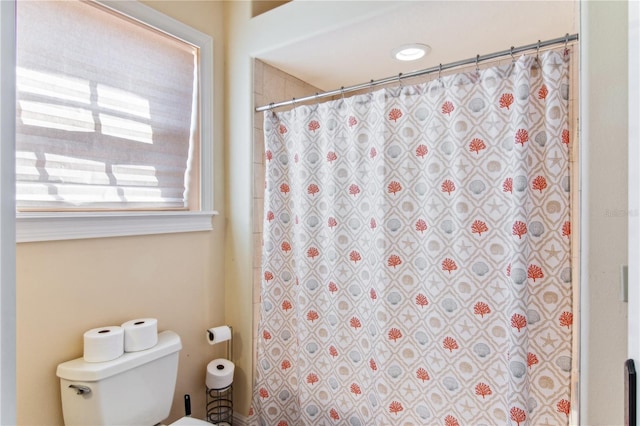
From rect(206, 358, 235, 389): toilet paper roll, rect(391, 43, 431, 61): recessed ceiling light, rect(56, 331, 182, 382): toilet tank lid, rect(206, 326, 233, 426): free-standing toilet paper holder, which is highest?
rect(391, 43, 431, 61): recessed ceiling light

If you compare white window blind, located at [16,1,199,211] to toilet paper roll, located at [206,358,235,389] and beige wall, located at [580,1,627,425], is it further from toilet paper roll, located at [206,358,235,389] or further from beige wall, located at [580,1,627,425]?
beige wall, located at [580,1,627,425]

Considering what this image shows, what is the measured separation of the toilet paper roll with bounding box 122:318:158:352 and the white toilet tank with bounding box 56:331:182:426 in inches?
0.9

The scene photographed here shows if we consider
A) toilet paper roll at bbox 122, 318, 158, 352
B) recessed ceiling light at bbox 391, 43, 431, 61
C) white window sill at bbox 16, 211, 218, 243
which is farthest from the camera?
recessed ceiling light at bbox 391, 43, 431, 61

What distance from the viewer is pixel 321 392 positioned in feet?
5.45

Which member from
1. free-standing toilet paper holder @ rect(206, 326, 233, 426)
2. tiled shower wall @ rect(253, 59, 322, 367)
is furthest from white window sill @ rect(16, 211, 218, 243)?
free-standing toilet paper holder @ rect(206, 326, 233, 426)

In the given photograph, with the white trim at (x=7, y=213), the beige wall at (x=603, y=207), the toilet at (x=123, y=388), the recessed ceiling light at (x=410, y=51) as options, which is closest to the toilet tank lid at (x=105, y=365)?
the toilet at (x=123, y=388)

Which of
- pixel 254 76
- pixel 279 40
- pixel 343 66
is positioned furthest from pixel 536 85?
pixel 254 76

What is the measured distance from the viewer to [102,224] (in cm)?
145

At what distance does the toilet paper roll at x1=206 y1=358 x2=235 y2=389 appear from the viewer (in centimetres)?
172

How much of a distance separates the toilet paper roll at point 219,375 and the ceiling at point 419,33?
1707mm

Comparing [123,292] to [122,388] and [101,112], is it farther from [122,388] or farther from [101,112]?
[101,112]

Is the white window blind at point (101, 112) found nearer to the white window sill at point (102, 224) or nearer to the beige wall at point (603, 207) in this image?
the white window sill at point (102, 224)

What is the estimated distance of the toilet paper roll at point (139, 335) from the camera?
1418 millimetres

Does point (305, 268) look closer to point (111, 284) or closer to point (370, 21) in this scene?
point (111, 284)
